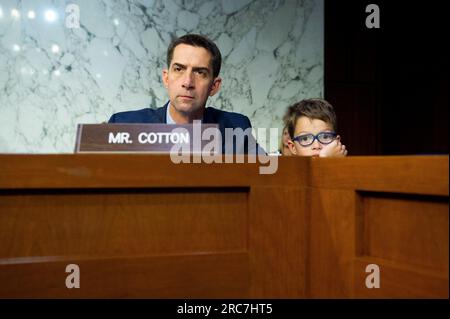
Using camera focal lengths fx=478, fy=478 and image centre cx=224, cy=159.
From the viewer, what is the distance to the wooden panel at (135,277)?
29.6 inches

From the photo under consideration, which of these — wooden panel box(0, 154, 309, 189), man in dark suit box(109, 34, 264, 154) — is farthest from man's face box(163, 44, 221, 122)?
wooden panel box(0, 154, 309, 189)

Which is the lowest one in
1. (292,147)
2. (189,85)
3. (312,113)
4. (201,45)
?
(292,147)

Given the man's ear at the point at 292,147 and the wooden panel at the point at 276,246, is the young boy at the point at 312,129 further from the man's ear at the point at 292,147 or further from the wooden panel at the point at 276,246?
the wooden panel at the point at 276,246

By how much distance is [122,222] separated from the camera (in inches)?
31.2

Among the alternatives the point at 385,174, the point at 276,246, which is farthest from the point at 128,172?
the point at 385,174

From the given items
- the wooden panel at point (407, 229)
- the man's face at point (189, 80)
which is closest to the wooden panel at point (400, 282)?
the wooden panel at point (407, 229)

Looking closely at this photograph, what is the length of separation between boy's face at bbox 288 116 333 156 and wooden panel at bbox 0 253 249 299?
26.8 inches

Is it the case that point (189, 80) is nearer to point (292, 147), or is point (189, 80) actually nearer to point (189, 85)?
point (189, 85)

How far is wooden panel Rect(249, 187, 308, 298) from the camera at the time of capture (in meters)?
0.82

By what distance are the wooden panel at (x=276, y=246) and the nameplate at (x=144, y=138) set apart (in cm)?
16

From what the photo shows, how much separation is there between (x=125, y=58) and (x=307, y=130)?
4.66 feet

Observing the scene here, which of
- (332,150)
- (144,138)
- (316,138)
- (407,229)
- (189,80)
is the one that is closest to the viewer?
(407,229)

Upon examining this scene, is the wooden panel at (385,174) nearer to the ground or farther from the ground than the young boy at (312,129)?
nearer to the ground

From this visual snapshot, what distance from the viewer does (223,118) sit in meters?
1.75
